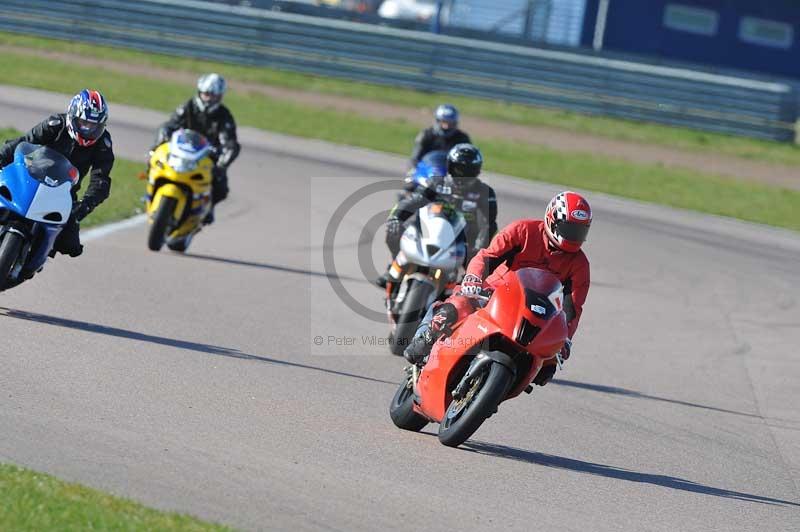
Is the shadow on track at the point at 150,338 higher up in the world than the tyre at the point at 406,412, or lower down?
lower down

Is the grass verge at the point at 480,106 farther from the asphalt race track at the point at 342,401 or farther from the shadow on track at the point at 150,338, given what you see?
the shadow on track at the point at 150,338

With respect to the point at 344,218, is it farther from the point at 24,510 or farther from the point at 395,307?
the point at 24,510

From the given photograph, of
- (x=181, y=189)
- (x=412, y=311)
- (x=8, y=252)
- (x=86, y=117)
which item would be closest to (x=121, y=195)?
(x=181, y=189)

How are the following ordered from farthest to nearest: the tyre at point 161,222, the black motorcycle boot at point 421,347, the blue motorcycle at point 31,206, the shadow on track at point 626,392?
the tyre at point 161,222 < the shadow on track at point 626,392 < the blue motorcycle at point 31,206 < the black motorcycle boot at point 421,347

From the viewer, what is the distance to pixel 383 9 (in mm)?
45312

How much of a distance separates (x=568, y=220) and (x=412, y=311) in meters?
2.86

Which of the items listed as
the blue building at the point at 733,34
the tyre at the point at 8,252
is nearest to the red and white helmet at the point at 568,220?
the tyre at the point at 8,252

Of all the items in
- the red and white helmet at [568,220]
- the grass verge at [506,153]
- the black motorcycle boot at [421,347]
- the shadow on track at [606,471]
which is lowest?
the grass verge at [506,153]

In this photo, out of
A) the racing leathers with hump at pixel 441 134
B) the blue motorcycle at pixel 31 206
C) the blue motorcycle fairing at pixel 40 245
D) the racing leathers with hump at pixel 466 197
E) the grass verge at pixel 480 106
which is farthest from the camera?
the grass verge at pixel 480 106

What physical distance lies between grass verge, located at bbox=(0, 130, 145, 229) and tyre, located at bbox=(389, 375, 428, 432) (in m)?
7.08

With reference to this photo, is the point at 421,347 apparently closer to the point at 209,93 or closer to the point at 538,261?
the point at 538,261

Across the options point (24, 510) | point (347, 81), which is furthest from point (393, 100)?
point (24, 510)

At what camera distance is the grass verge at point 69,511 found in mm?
5336

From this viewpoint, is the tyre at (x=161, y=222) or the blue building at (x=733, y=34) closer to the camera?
the tyre at (x=161, y=222)
